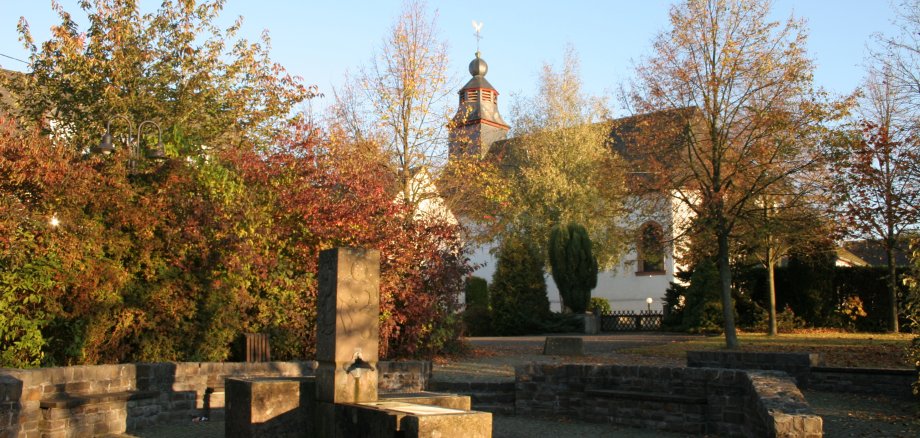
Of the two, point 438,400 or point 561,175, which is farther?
point 561,175

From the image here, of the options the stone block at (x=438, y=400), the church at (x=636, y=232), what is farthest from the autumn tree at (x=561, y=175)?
the stone block at (x=438, y=400)

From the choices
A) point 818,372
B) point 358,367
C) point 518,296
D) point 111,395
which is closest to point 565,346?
point 818,372

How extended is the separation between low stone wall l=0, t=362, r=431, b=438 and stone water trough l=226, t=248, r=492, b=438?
82.7 inches

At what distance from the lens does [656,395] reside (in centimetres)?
1062

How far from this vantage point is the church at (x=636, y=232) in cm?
2161

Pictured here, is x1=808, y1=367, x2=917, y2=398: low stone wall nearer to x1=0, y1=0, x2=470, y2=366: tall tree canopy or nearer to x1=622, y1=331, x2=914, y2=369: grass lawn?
x1=622, y1=331, x2=914, y2=369: grass lawn

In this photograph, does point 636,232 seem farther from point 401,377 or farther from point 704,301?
point 401,377

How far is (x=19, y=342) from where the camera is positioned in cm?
1077

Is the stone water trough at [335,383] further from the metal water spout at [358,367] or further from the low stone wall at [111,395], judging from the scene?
the low stone wall at [111,395]

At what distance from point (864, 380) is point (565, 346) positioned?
7.83 metres

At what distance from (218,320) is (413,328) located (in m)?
3.85

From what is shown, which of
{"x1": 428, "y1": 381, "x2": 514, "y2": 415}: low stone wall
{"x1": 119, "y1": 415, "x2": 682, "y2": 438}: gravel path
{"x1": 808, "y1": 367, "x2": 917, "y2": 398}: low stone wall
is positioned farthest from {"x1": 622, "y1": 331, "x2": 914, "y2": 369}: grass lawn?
{"x1": 428, "y1": 381, "x2": 514, "y2": 415}: low stone wall

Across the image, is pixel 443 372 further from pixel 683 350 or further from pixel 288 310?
pixel 683 350

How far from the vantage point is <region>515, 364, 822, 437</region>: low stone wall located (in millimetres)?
9500
